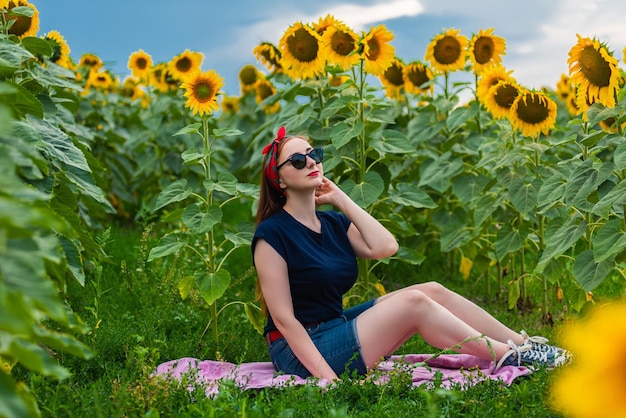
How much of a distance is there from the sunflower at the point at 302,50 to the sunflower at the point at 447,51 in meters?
1.02

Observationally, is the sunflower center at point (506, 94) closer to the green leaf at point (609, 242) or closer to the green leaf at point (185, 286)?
the green leaf at point (609, 242)

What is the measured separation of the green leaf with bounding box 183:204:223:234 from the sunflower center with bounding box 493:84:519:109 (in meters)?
1.81

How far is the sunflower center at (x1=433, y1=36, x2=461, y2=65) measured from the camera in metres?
5.33

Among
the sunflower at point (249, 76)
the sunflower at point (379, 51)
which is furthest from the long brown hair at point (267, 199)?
the sunflower at point (249, 76)

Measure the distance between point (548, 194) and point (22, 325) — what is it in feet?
9.94

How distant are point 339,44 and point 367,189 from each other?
2.72 feet

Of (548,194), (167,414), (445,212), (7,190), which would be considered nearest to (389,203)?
Result: (445,212)

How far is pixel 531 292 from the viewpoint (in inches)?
216

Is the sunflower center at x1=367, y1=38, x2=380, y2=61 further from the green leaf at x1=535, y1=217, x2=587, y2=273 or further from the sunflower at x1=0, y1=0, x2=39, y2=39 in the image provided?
the sunflower at x1=0, y1=0, x2=39, y2=39

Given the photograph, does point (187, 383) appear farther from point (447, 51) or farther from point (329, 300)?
point (447, 51)

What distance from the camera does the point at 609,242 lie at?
3.57 metres

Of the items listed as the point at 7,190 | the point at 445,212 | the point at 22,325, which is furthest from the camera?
the point at 445,212

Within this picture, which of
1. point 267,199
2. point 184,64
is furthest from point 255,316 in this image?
point 184,64

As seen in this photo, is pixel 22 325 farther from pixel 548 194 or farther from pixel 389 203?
pixel 389 203
